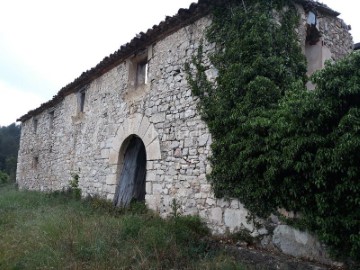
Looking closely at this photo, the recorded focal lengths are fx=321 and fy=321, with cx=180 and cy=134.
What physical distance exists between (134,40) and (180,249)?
469cm

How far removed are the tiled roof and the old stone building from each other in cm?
2

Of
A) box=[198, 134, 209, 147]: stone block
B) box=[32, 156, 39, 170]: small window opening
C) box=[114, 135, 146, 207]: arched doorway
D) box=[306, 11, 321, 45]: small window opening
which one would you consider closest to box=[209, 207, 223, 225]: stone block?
box=[198, 134, 209, 147]: stone block

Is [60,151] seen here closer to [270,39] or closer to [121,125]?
[121,125]

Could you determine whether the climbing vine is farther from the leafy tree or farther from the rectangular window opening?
the rectangular window opening

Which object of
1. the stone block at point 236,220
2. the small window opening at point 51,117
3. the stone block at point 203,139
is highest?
the small window opening at point 51,117

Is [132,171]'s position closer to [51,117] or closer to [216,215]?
[216,215]

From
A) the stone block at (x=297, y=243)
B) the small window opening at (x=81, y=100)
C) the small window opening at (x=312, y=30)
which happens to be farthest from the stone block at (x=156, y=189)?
the small window opening at (x=81, y=100)

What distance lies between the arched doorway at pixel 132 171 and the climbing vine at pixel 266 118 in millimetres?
2602

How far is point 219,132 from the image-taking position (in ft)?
16.2

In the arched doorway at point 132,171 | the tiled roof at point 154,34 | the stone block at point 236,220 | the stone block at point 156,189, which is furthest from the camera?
the arched doorway at point 132,171

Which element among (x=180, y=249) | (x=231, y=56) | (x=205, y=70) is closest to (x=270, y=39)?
(x=231, y=56)

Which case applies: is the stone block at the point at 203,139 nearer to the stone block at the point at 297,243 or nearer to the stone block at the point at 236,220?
the stone block at the point at 236,220

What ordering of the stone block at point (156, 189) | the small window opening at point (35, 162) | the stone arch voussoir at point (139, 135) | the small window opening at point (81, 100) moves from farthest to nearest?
the small window opening at point (35, 162), the small window opening at point (81, 100), the stone arch voussoir at point (139, 135), the stone block at point (156, 189)

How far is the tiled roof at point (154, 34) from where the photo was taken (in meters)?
5.59
